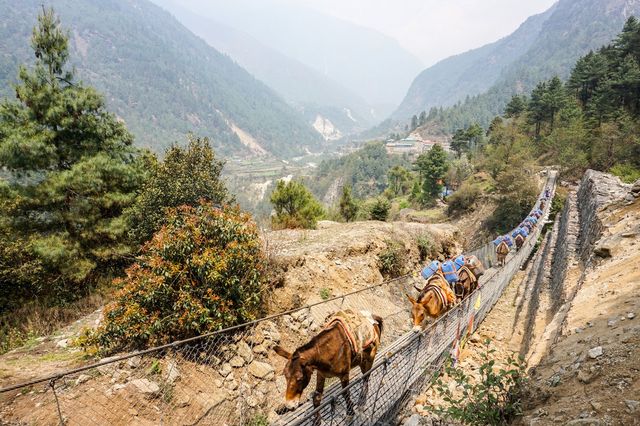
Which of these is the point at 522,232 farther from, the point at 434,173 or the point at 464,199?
the point at 434,173

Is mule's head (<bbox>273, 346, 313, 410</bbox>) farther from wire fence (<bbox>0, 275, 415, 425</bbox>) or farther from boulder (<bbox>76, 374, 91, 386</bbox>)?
boulder (<bbox>76, 374, 91, 386</bbox>)

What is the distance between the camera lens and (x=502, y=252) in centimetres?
1436

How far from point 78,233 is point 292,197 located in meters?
10.9

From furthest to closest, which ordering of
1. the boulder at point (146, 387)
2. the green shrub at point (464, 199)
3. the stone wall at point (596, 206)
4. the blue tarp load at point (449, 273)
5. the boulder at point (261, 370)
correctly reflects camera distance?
the green shrub at point (464, 199) < the stone wall at point (596, 206) < the blue tarp load at point (449, 273) < the boulder at point (261, 370) < the boulder at point (146, 387)

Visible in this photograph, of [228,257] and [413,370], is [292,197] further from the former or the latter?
[413,370]

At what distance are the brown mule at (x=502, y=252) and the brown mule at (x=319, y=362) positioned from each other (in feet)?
39.6

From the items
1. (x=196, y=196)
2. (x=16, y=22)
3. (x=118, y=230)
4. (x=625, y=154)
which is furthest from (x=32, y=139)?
(x=16, y=22)

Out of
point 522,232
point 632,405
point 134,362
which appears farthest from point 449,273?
point 522,232

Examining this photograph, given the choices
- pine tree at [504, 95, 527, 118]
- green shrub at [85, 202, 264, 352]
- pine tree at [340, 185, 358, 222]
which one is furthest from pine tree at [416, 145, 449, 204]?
green shrub at [85, 202, 264, 352]

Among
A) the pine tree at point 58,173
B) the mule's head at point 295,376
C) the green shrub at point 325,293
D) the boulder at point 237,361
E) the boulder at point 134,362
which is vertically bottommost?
the boulder at point 237,361

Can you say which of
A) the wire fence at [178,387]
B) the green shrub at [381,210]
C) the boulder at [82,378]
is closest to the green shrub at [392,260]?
the wire fence at [178,387]

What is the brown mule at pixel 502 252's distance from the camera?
14.3m

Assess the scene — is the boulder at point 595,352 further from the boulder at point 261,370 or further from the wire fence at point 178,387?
the boulder at point 261,370

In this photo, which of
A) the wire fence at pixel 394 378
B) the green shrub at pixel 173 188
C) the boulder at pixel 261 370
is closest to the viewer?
the wire fence at pixel 394 378
